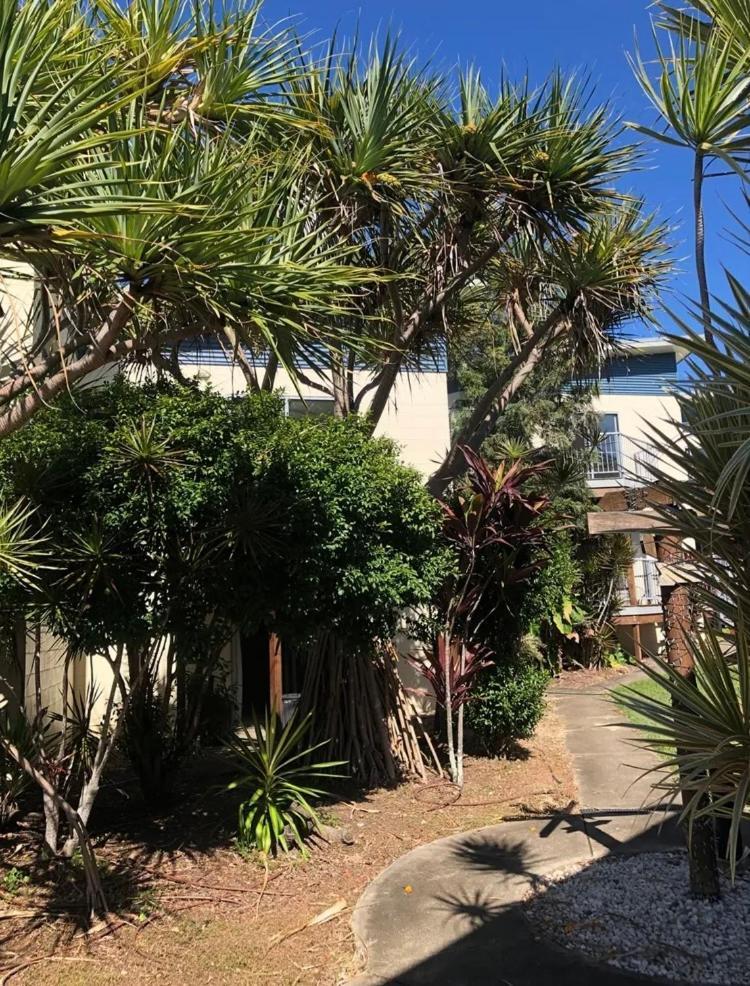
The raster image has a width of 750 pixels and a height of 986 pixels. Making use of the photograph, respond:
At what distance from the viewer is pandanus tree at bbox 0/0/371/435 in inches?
120

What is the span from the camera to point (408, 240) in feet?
27.7

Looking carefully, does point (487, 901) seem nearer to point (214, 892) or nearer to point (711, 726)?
point (214, 892)

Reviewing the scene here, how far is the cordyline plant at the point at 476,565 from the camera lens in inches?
324

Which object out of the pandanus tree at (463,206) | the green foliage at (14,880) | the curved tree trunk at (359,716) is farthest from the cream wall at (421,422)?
the green foliage at (14,880)

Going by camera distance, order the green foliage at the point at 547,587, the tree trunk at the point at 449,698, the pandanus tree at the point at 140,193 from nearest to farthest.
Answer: the pandanus tree at the point at 140,193, the tree trunk at the point at 449,698, the green foliage at the point at 547,587

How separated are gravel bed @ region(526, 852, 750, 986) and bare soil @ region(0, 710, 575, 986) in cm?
116

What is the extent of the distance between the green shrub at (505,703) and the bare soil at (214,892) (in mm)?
737

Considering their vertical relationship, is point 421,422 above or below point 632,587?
above

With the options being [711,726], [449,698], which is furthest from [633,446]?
[711,726]

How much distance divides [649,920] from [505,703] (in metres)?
4.02

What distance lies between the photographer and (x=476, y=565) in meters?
8.52

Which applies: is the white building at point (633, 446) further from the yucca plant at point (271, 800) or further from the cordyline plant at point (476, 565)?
the yucca plant at point (271, 800)

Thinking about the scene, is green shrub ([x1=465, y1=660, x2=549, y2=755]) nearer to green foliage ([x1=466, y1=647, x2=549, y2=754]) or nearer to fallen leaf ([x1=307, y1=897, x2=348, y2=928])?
green foliage ([x1=466, y1=647, x2=549, y2=754])

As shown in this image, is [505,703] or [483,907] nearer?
[483,907]
